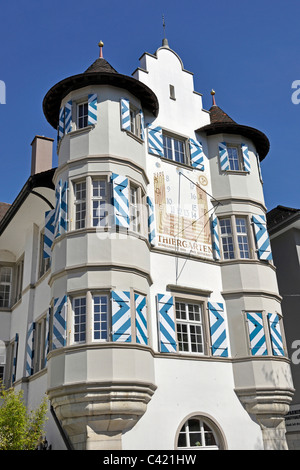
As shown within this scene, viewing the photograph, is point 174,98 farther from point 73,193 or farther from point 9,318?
point 9,318

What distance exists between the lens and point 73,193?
578 inches

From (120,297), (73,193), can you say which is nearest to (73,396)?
(120,297)

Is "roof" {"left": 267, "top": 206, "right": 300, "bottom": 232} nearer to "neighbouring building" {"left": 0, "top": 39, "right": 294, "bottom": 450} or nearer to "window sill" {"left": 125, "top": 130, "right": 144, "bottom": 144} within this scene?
"neighbouring building" {"left": 0, "top": 39, "right": 294, "bottom": 450}

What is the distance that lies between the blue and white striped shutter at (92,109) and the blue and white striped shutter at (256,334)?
7440 mm

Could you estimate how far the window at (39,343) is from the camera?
16188mm

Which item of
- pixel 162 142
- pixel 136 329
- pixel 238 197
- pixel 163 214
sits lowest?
pixel 136 329

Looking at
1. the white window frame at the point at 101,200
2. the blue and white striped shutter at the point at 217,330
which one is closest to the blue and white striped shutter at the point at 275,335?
the blue and white striped shutter at the point at 217,330

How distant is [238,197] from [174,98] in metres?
4.16

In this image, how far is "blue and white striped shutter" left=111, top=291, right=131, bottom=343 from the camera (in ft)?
41.9

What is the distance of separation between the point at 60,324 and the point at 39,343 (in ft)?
12.6

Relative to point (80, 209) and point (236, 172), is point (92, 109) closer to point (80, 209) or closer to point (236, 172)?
point (80, 209)

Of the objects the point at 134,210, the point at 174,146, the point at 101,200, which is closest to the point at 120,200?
the point at 101,200

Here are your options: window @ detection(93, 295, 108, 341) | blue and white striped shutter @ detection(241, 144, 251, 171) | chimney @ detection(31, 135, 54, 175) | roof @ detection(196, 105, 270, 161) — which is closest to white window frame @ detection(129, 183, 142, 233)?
window @ detection(93, 295, 108, 341)
